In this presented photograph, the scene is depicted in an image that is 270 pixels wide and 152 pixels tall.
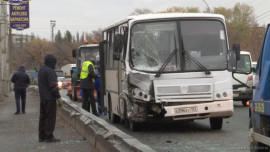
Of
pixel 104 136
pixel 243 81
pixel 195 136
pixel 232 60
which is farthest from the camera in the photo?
pixel 243 81

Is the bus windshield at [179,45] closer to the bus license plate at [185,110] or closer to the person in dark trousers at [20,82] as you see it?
the bus license plate at [185,110]

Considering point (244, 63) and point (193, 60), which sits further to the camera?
point (244, 63)

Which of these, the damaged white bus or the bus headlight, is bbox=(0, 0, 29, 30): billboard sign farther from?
the bus headlight

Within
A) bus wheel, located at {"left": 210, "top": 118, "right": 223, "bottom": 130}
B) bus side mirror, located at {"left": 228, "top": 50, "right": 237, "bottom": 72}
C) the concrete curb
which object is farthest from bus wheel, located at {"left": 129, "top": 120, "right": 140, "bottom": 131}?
bus side mirror, located at {"left": 228, "top": 50, "right": 237, "bottom": 72}

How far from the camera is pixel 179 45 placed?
12.3 m

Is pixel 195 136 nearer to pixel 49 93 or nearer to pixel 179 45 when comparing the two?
pixel 179 45

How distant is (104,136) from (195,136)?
352cm

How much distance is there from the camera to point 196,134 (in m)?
12.1

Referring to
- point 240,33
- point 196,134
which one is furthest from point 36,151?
point 240,33

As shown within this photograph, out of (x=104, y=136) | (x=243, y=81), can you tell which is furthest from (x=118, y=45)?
(x=243, y=81)

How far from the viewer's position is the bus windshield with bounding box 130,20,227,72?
12.3m

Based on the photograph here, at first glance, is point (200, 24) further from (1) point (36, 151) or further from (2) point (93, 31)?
(2) point (93, 31)

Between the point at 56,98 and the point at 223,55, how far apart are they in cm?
398

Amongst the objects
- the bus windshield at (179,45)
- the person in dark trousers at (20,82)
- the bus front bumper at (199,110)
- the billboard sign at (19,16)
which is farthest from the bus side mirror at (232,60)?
the billboard sign at (19,16)
